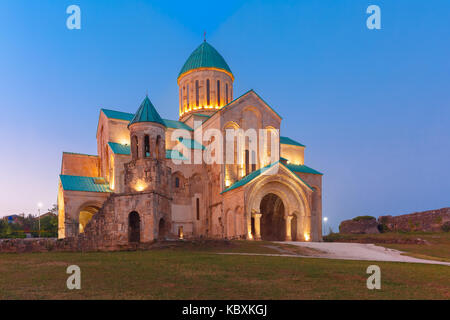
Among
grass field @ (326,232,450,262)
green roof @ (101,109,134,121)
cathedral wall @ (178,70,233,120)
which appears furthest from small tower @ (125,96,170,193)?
grass field @ (326,232,450,262)

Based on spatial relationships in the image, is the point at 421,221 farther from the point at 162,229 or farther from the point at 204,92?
the point at 162,229

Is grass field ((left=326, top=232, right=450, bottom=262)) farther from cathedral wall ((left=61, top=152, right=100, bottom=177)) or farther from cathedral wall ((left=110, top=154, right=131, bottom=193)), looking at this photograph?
cathedral wall ((left=61, top=152, right=100, bottom=177))

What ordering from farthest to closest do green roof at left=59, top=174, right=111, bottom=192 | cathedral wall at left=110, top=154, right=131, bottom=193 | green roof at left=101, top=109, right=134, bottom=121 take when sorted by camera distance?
green roof at left=101, top=109, right=134, bottom=121 < cathedral wall at left=110, top=154, right=131, bottom=193 < green roof at left=59, top=174, right=111, bottom=192

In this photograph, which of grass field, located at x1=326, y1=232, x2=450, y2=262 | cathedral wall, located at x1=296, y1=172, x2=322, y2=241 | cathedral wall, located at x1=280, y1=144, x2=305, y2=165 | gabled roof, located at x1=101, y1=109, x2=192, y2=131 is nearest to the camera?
grass field, located at x1=326, y1=232, x2=450, y2=262

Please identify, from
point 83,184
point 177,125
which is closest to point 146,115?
point 83,184

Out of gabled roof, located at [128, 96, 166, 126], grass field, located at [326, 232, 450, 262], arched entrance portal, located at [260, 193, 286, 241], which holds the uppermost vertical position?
gabled roof, located at [128, 96, 166, 126]

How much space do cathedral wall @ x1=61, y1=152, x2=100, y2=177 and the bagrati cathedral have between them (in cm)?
9

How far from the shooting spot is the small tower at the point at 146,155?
22.2 m

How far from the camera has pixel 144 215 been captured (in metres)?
21.3

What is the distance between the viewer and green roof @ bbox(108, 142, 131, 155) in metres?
28.7
